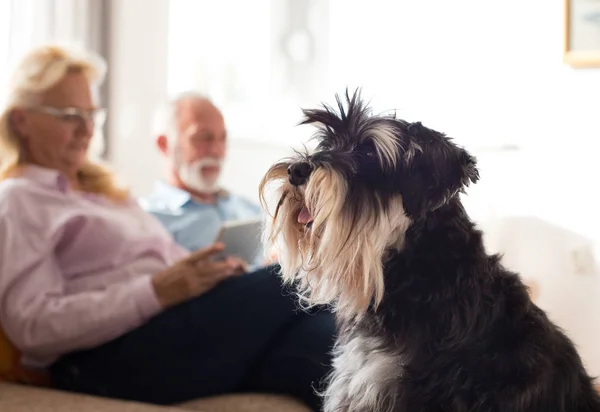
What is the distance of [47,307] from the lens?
178cm

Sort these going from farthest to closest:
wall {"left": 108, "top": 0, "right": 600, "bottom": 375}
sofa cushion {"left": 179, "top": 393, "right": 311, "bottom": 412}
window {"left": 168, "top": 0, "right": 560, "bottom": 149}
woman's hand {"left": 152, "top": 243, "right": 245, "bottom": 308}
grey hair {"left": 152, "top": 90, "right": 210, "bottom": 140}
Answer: window {"left": 168, "top": 0, "right": 560, "bottom": 149} < wall {"left": 108, "top": 0, "right": 600, "bottom": 375} < grey hair {"left": 152, "top": 90, "right": 210, "bottom": 140} < woman's hand {"left": 152, "top": 243, "right": 245, "bottom": 308} < sofa cushion {"left": 179, "top": 393, "right": 311, "bottom": 412}

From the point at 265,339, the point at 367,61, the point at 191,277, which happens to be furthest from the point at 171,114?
the point at 265,339

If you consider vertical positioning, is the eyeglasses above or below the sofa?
above

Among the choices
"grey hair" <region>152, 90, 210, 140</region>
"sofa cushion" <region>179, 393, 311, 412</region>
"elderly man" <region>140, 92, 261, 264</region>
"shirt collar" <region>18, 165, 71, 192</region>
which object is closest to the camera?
"sofa cushion" <region>179, 393, 311, 412</region>

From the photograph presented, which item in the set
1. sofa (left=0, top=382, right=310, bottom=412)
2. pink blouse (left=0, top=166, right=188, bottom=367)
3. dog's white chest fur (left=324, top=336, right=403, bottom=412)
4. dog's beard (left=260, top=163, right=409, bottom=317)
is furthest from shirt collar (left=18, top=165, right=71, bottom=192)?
dog's white chest fur (left=324, top=336, right=403, bottom=412)

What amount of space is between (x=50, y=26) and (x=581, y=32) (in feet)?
7.85

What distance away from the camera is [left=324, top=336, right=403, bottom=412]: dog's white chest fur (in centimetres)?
117

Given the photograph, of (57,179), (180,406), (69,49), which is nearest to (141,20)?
(69,49)

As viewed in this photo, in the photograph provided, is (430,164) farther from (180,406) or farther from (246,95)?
(246,95)

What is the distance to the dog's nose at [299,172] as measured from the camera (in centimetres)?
118

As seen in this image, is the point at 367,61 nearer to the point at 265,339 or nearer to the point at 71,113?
the point at 71,113

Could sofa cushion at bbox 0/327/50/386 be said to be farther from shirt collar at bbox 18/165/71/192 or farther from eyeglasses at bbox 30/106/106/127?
eyeglasses at bbox 30/106/106/127

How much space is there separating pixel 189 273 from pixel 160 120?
4.33ft

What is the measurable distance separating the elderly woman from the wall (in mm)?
1666
